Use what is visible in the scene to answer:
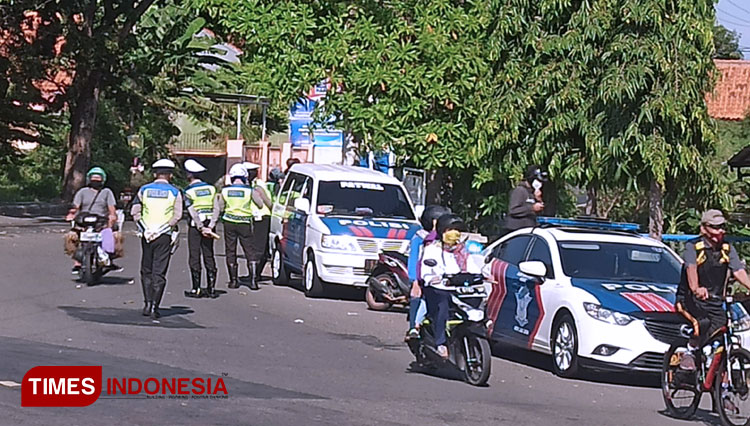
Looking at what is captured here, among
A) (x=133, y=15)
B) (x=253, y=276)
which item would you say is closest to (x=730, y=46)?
(x=133, y=15)

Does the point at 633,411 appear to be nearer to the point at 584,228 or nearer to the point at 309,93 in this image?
the point at 584,228

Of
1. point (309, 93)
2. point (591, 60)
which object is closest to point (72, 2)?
point (309, 93)

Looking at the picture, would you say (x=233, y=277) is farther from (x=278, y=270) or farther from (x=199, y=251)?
(x=199, y=251)

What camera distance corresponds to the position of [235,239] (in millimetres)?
19656

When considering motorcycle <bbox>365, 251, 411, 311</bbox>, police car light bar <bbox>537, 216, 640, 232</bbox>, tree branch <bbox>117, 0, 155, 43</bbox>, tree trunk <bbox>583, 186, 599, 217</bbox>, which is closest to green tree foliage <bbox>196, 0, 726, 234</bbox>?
tree trunk <bbox>583, 186, 599, 217</bbox>

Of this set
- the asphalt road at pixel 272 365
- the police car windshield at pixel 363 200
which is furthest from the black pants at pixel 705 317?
the police car windshield at pixel 363 200

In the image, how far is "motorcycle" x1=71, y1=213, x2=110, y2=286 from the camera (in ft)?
62.8

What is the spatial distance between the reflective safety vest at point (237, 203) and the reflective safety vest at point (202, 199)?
0.87 meters

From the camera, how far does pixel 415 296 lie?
515 inches

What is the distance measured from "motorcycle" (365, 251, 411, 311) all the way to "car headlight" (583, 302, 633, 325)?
17.2ft

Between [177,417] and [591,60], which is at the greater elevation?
[591,60]

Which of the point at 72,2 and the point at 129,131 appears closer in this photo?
the point at 72,2

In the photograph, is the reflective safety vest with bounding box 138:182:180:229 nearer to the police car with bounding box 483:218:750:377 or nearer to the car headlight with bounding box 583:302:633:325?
the police car with bounding box 483:218:750:377

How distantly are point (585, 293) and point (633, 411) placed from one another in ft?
6.41
